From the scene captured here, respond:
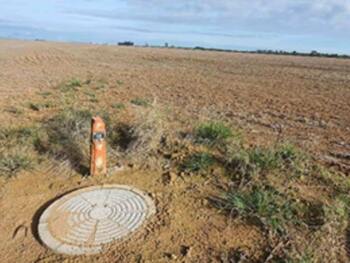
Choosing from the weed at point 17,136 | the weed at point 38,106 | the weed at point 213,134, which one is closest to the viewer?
the weed at point 213,134

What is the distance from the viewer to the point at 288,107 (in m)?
9.27

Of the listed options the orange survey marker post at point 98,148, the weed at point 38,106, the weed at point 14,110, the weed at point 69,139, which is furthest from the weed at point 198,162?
the weed at point 38,106

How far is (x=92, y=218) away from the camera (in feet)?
11.0

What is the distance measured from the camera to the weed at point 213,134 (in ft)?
15.3

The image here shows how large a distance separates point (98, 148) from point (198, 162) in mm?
1048

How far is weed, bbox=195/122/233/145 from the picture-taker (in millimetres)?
4676

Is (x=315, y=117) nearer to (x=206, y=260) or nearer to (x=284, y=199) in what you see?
(x=284, y=199)

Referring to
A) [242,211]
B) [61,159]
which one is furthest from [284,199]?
[61,159]

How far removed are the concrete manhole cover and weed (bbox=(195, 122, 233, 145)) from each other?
1.27 m

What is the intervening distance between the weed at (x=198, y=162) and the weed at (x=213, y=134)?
43 centimetres

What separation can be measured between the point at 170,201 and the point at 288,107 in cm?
640

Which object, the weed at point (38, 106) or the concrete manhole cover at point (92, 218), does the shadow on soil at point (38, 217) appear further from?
the weed at point (38, 106)

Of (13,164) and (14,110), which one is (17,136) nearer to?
(13,164)

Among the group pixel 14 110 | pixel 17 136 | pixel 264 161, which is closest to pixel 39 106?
pixel 14 110
